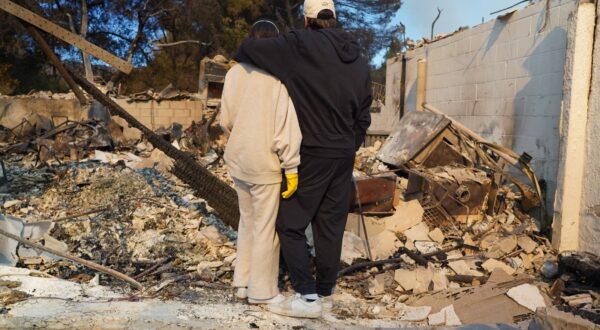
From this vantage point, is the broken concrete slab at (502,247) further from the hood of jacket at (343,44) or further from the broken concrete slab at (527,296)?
the hood of jacket at (343,44)

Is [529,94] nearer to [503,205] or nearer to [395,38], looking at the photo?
[503,205]

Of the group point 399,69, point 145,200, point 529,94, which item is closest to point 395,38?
point 399,69

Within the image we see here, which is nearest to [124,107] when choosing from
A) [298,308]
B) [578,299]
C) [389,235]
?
[389,235]

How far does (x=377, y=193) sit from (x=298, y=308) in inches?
86.3

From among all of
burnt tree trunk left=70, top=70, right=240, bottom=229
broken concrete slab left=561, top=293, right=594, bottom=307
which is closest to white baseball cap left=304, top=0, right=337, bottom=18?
burnt tree trunk left=70, top=70, right=240, bottom=229

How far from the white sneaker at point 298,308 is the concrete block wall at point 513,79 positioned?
327 cm

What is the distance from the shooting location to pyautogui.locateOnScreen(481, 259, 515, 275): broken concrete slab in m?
3.99

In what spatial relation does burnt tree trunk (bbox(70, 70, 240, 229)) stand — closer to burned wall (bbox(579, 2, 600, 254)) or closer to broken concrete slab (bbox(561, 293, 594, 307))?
broken concrete slab (bbox(561, 293, 594, 307))

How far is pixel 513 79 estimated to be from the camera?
5746 mm

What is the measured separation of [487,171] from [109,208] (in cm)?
383

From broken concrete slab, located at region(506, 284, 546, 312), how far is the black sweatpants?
1340 mm

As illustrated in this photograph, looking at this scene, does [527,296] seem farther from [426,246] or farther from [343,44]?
[343,44]

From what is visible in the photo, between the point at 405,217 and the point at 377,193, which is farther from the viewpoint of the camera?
the point at 405,217

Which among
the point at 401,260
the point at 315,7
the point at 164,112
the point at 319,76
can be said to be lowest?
the point at 401,260
